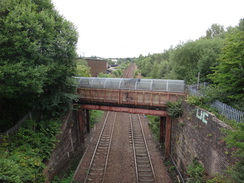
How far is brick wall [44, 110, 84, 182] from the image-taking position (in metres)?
11.4

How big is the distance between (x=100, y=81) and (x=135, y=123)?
9283 mm

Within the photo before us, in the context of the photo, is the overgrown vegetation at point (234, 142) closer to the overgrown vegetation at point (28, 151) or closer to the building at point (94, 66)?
the overgrown vegetation at point (28, 151)

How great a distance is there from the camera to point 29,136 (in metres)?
10.6

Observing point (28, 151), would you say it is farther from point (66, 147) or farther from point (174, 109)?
point (174, 109)

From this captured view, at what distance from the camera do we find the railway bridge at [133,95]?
13.4m

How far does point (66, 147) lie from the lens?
1391 cm

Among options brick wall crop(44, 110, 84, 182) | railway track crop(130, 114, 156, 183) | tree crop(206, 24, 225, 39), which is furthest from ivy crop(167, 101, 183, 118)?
tree crop(206, 24, 225, 39)

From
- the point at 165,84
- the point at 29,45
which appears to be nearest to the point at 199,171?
the point at 165,84

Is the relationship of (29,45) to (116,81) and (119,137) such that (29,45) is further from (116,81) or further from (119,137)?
(119,137)

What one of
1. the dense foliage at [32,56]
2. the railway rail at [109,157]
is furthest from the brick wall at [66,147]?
the dense foliage at [32,56]

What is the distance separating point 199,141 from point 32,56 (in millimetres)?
12019

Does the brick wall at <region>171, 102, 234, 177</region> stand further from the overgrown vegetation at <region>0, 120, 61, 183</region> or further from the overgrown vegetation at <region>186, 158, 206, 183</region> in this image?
the overgrown vegetation at <region>0, 120, 61, 183</region>

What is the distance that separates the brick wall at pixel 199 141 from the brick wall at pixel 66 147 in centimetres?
1003

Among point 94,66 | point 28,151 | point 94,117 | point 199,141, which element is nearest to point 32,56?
point 28,151
